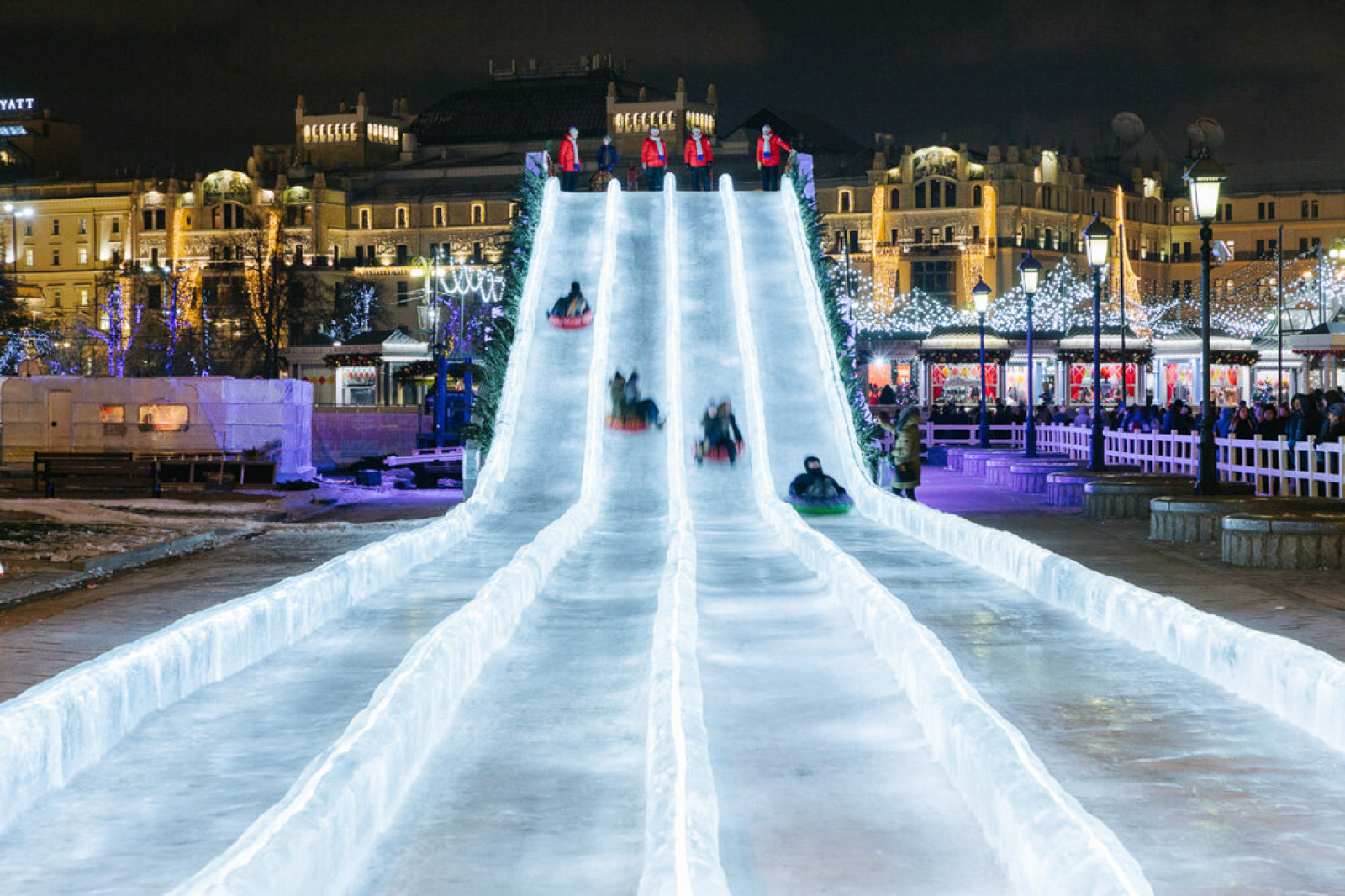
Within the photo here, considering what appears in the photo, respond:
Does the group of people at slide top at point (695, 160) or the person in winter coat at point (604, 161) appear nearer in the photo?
the group of people at slide top at point (695, 160)

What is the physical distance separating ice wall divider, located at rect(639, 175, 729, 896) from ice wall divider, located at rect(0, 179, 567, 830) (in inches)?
87.9

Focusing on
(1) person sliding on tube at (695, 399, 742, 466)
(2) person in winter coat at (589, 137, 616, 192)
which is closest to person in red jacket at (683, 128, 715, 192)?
(2) person in winter coat at (589, 137, 616, 192)

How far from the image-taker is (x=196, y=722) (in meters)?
7.85

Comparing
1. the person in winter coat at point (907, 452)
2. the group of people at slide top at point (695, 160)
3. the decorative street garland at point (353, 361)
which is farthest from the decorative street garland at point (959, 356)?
the person in winter coat at point (907, 452)

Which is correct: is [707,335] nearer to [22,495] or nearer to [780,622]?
[22,495]

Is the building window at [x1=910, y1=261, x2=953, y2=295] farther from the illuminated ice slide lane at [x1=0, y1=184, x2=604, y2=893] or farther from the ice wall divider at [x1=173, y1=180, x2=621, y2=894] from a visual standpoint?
the ice wall divider at [x1=173, y1=180, x2=621, y2=894]

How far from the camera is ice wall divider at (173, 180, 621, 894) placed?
510 cm

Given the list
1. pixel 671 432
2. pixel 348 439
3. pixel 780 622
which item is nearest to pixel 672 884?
pixel 780 622

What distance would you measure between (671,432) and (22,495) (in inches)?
400

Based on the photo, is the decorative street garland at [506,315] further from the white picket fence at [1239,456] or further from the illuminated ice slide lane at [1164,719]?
the illuminated ice slide lane at [1164,719]

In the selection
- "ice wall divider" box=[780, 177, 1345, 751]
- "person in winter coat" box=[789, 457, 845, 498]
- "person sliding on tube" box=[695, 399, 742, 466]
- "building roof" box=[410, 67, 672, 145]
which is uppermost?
"building roof" box=[410, 67, 672, 145]

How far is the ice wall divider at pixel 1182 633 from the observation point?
7527mm

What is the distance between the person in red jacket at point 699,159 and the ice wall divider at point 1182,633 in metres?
21.0

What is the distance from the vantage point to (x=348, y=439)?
43.9 meters
